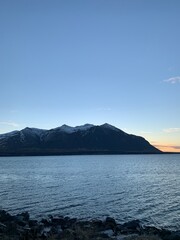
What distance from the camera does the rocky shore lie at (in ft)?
104

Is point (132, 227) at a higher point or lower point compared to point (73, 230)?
lower

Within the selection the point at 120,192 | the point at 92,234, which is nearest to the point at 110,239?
the point at 92,234

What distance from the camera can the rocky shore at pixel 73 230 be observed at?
104ft

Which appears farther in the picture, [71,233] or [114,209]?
[114,209]

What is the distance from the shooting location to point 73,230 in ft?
116

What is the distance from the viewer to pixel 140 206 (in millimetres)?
54594

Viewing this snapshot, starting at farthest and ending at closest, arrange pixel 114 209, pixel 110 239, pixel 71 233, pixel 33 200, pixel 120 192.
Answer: pixel 120 192
pixel 33 200
pixel 114 209
pixel 71 233
pixel 110 239

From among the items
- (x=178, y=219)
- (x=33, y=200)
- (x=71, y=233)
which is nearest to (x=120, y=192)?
(x=33, y=200)

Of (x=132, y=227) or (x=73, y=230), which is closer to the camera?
(x=73, y=230)

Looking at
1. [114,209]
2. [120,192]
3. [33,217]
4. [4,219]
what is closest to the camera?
[4,219]

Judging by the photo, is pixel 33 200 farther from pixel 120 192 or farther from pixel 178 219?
pixel 178 219

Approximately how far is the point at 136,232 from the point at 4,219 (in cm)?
1675

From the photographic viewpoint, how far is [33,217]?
46.1 m

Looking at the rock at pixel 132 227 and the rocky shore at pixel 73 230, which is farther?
the rock at pixel 132 227
